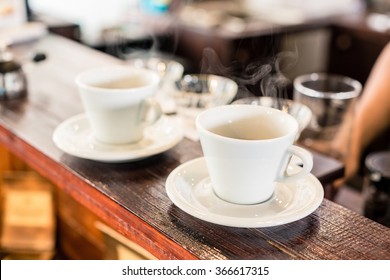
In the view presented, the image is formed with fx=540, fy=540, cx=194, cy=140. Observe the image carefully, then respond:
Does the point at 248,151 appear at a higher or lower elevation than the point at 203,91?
higher

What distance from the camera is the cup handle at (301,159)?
727 mm

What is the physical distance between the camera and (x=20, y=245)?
1594mm

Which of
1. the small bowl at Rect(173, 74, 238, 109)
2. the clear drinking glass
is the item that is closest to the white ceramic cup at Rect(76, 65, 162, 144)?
the small bowl at Rect(173, 74, 238, 109)

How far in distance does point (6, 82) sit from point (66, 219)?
51 cm

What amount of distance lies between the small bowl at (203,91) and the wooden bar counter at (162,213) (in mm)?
206

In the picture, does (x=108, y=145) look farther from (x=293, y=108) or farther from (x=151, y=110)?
(x=293, y=108)

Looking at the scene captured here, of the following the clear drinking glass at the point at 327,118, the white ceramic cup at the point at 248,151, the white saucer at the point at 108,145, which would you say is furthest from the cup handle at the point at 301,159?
the clear drinking glass at the point at 327,118

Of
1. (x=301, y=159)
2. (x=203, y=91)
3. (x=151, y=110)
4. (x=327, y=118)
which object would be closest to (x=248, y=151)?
(x=301, y=159)

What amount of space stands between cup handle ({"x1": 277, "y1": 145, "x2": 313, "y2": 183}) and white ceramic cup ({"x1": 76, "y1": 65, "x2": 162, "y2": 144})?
266mm

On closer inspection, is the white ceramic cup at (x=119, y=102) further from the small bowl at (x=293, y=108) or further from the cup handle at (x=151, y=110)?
the small bowl at (x=293, y=108)

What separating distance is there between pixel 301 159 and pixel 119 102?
1.06 ft

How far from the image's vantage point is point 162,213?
765 mm

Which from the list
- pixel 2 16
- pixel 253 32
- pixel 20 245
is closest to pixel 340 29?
pixel 253 32

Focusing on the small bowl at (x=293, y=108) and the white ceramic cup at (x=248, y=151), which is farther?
the small bowl at (x=293, y=108)
